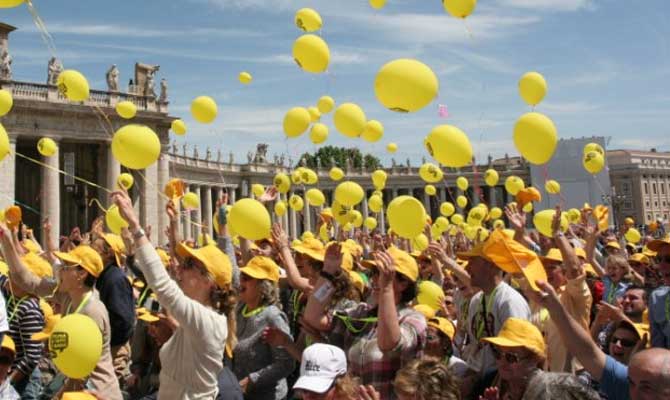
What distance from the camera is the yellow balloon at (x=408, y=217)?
7.69 m

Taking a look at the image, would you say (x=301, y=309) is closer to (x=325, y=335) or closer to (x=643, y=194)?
(x=325, y=335)

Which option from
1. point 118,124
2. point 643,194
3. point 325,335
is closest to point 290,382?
point 325,335

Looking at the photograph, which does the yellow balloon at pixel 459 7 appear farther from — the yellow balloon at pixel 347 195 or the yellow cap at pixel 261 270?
the yellow cap at pixel 261 270

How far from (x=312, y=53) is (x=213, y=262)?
544 cm

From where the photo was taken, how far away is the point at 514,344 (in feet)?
16.8

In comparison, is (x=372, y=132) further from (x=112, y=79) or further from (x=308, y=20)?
(x=112, y=79)

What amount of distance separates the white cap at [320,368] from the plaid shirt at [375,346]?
0.75 m

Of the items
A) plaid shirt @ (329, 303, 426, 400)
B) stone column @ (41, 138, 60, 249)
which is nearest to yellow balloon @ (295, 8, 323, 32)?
plaid shirt @ (329, 303, 426, 400)

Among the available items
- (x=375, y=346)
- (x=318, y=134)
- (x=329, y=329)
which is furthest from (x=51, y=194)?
(x=375, y=346)

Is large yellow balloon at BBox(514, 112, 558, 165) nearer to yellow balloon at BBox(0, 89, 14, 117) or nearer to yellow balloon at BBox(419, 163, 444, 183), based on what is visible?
yellow balloon at BBox(419, 163, 444, 183)

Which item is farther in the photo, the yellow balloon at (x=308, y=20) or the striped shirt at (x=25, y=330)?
the yellow balloon at (x=308, y=20)

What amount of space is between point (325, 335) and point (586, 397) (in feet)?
8.95

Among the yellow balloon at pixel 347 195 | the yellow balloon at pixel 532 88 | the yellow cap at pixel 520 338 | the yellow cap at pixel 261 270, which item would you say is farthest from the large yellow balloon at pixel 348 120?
the yellow cap at pixel 520 338

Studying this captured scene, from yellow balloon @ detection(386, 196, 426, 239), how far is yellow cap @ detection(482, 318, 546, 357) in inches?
98.9
